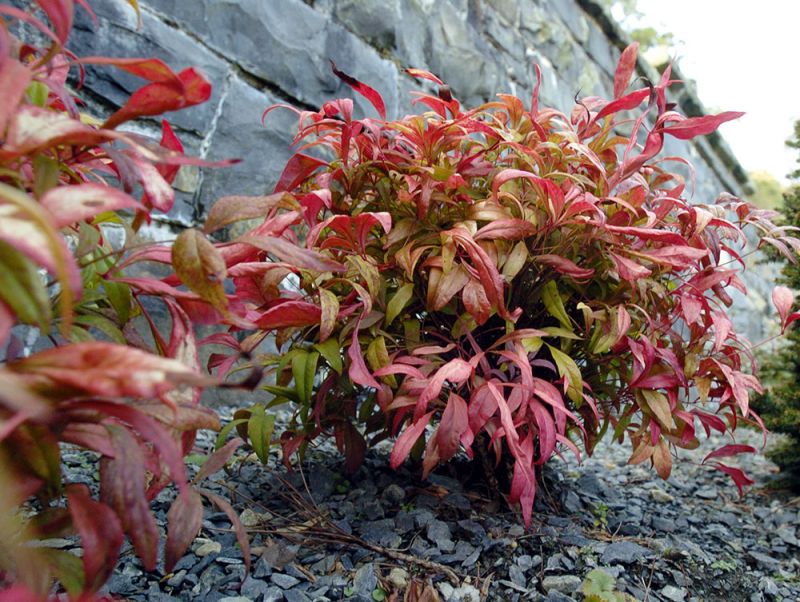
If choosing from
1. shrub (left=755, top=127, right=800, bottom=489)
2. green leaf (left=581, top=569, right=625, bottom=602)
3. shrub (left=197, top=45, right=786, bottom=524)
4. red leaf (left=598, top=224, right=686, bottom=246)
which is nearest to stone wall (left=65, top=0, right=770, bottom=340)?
shrub (left=197, top=45, right=786, bottom=524)

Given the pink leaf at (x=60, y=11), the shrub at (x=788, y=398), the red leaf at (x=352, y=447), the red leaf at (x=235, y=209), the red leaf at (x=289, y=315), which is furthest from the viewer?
the shrub at (x=788, y=398)

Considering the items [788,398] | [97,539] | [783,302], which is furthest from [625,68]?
[788,398]

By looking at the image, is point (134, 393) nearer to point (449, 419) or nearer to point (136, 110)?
point (136, 110)

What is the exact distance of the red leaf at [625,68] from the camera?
1.06m

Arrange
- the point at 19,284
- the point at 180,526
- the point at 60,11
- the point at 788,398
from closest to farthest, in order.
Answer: the point at 19,284 → the point at 60,11 → the point at 180,526 → the point at 788,398

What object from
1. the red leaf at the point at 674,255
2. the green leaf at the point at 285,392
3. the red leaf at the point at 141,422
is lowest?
the green leaf at the point at 285,392

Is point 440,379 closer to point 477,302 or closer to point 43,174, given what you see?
point 477,302

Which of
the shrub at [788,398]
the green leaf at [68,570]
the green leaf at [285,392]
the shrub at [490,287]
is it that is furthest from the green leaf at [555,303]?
the shrub at [788,398]

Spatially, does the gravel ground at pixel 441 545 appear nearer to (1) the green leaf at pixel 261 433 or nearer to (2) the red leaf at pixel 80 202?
(1) the green leaf at pixel 261 433

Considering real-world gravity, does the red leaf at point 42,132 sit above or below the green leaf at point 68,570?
above

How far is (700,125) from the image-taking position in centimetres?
96

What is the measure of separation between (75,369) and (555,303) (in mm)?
811

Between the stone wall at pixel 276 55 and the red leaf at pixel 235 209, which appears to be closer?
the red leaf at pixel 235 209

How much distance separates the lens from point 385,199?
108 cm
